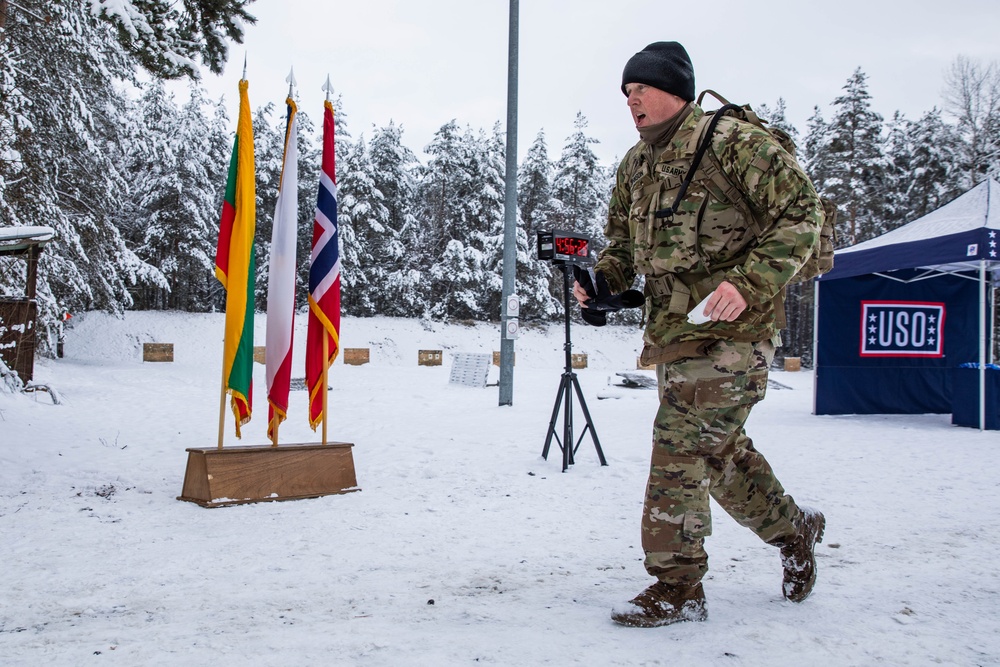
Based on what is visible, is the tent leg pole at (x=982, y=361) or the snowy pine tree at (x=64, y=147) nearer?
the tent leg pole at (x=982, y=361)

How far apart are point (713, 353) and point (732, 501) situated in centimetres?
58

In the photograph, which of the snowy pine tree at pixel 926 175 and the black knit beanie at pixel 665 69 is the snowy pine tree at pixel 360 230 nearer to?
the snowy pine tree at pixel 926 175

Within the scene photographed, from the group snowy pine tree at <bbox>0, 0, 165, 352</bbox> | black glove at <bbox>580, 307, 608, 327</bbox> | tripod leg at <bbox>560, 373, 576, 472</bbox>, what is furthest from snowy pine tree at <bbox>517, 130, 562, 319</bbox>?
black glove at <bbox>580, 307, 608, 327</bbox>

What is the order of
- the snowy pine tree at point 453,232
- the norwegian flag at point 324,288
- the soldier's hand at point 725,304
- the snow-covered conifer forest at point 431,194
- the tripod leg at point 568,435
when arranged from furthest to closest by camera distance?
1. the snowy pine tree at point 453,232
2. the snow-covered conifer forest at point 431,194
3. the tripod leg at point 568,435
4. the norwegian flag at point 324,288
5. the soldier's hand at point 725,304

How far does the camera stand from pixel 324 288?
5.16 metres

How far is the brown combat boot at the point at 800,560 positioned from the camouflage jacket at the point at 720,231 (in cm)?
79

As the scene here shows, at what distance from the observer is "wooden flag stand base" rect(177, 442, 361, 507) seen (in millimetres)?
4629

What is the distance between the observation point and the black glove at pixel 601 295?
2.76m

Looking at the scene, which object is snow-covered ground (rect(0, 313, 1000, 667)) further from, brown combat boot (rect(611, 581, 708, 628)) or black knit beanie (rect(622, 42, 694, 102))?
black knit beanie (rect(622, 42, 694, 102))

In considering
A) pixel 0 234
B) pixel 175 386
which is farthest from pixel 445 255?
pixel 0 234

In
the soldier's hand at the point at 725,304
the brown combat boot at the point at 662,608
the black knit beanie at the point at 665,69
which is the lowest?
the brown combat boot at the point at 662,608

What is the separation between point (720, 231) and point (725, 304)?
38 centimetres

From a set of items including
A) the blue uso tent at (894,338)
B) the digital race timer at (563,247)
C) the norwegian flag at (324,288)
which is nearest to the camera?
the norwegian flag at (324,288)

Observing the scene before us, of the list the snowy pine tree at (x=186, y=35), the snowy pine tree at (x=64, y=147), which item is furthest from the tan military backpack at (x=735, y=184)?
the snowy pine tree at (x=64, y=147)
